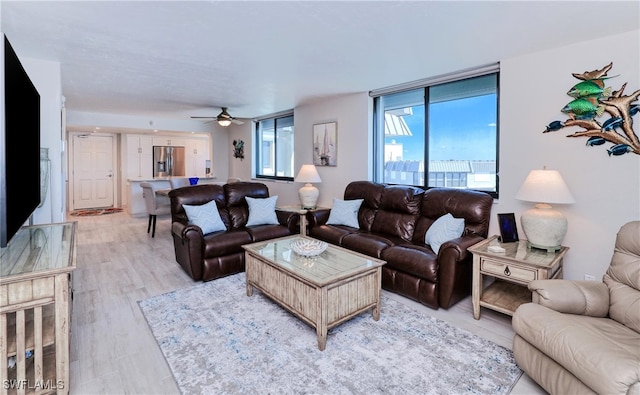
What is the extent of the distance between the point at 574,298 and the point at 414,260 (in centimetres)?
118

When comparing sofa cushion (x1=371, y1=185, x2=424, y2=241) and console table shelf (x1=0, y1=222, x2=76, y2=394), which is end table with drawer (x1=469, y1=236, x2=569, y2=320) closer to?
sofa cushion (x1=371, y1=185, x2=424, y2=241)

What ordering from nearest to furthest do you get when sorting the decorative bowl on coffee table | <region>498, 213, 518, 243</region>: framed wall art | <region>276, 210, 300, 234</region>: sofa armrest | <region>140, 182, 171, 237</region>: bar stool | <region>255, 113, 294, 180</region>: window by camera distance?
the decorative bowl on coffee table
<region>498, 213, 518, 243</region>: framed wall art
<region>276, 210, 300, 234</region>: sofa armrest
<region>140, 182, 171, 237</region>: bar stool
<region>255, 113, 294, 180</region>: window

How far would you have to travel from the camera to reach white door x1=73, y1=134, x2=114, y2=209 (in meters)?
8.30

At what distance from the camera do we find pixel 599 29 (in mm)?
2430

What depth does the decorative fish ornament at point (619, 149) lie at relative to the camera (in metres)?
2.50

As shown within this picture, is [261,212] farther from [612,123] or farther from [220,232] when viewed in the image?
[612,123]

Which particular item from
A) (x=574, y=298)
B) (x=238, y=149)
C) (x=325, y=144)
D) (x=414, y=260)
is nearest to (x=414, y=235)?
(x=414, y=260)

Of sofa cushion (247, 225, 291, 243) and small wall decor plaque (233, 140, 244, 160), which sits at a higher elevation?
small wall decor plaque (233, 140, 244, 160)

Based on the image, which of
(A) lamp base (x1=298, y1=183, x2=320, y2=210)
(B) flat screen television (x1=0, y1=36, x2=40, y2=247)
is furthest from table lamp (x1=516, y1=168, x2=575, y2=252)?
(B) flat screen television (x1=0, y1=36, x2=40, y2=247)

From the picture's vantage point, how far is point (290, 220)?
427 cm

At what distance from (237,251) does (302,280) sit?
5.08 ft

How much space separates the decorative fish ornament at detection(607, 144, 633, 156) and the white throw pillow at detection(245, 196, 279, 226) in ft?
11.4

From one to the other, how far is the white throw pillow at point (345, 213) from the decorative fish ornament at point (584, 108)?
2.32 meters

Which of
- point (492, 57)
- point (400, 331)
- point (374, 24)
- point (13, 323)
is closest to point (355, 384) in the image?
point (400, 331)
